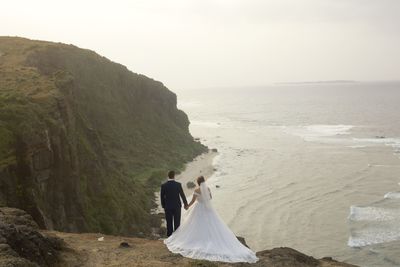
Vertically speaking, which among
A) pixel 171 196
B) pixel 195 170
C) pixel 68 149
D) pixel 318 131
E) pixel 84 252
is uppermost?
pixel 68 149

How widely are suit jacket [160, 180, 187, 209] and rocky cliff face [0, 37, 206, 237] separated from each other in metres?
10.9

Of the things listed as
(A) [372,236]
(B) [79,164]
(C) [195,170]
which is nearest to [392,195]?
(A) [372,236]

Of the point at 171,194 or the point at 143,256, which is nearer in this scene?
the point at 143,256

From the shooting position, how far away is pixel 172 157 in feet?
228

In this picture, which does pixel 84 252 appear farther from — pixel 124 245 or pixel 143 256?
pixel 143 256

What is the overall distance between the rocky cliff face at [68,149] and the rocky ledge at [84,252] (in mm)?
8174

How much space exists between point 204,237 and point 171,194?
1.96 meters

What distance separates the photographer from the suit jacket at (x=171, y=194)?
51.0 feet

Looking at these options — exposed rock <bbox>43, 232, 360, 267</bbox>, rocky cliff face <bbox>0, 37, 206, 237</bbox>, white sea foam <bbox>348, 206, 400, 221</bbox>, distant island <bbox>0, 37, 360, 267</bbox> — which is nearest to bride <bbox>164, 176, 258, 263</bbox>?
exposed rock <bbox>43, 232, 360, 267</bbox>

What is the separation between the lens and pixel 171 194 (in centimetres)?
1559

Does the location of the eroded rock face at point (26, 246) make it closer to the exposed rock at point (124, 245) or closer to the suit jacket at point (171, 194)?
the exposed rock at point (124, 245)

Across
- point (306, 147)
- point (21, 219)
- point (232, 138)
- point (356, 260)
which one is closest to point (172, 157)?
point (306, 147)

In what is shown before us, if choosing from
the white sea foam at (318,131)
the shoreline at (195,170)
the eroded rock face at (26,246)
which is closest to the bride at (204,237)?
the eroded rock face at (26,246)

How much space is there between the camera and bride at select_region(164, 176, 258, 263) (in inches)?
560
